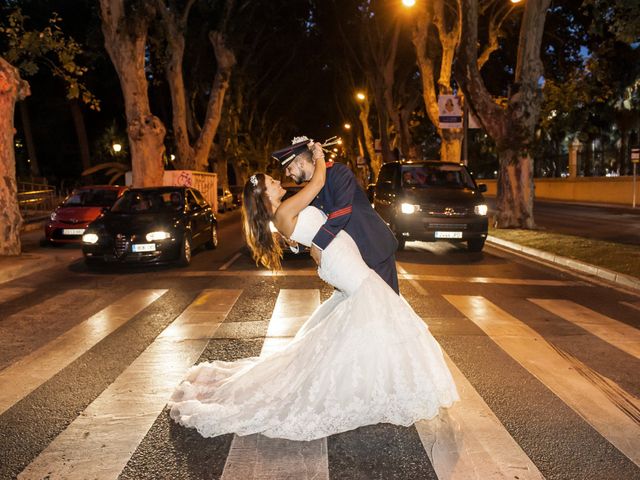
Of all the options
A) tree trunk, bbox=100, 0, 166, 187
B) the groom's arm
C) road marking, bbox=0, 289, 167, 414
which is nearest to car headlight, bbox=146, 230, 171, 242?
road marking, bbox=0, 289, 167, 414

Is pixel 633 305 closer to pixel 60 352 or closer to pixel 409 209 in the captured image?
pixel 409 209

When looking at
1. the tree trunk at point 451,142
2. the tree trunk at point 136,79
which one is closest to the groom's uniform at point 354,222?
the tree trunk at point 136,79

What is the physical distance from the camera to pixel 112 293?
32.4 ft

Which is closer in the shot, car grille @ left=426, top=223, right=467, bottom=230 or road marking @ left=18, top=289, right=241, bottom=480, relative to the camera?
road marking @ left=18, top=289, right=241, bottom=480

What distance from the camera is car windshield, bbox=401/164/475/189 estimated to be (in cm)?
1558

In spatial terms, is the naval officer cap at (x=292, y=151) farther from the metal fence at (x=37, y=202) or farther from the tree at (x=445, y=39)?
the metal fence at (x=37, y=202)

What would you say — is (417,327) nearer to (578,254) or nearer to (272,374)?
(272,374)

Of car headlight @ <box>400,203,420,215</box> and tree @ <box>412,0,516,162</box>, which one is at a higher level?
tree @ <box>412,0,516,162</box>

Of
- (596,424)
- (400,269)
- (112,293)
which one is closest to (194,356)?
(596,424)

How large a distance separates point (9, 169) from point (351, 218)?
12118 mm

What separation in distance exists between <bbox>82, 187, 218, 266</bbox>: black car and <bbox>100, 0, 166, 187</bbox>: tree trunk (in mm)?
8454

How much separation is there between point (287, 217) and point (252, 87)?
45.3 meters

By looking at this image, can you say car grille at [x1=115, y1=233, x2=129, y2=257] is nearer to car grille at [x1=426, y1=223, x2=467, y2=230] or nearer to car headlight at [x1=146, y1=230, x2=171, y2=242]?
car headlight at [x1=146, y1=230, x2=171, y2=242]

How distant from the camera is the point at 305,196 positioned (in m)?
3.86
